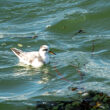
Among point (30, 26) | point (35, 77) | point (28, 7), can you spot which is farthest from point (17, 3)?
point (35, 77)

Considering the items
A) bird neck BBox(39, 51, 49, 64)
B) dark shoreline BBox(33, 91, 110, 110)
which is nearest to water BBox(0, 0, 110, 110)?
bird neck BBox(39, 51, 49, 64)

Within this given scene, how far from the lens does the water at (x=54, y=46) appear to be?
10547mm

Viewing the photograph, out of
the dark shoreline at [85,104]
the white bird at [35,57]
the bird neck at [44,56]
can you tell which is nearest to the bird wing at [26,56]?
the white bird at [35,57]

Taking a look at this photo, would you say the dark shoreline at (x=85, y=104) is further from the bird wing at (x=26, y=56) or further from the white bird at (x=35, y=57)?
the bird wing at (x=26, y=56)

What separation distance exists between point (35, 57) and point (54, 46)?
1306 millimetres

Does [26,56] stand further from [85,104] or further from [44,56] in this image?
[85,104]

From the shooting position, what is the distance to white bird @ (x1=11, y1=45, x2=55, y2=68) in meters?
12.8

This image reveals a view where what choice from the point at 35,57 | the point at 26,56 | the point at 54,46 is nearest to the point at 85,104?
the point at 35,57

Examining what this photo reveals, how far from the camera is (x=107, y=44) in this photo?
1400 centimetres

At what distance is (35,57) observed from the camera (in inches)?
510

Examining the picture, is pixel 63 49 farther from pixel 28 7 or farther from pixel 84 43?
pixel 28 7

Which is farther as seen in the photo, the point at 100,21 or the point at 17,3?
the point at 17,3

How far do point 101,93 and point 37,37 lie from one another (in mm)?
6004

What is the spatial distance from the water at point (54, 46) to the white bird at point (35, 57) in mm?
237
